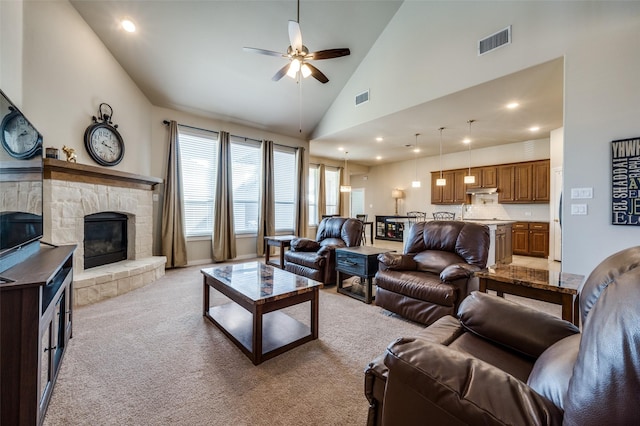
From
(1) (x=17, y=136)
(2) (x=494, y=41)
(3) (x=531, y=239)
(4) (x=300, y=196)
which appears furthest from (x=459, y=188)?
(1) (x=17, y=136)

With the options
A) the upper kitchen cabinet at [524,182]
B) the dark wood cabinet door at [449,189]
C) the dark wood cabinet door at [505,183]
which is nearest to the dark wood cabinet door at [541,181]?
the upper kitchen cabinet at [524,182]

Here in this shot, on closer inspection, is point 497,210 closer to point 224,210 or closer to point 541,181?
point 541,181

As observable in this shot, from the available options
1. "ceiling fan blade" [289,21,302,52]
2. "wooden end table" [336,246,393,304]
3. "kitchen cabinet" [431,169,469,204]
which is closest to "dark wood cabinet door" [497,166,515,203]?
"kitchen cabinet" [431,169,469,204]

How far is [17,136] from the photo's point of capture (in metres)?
1.89

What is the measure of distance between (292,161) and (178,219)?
3.12 metres

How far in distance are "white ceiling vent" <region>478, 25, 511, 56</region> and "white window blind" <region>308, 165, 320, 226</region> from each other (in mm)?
5330

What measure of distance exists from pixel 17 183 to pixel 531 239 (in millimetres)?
8448

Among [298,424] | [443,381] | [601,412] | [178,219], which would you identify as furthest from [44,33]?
[601,412]

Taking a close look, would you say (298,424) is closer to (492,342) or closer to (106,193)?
(492,342)

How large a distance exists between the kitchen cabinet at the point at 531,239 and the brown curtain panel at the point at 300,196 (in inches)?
202

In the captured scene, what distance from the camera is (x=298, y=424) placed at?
1438 mm

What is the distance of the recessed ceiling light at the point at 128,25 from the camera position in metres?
3.60

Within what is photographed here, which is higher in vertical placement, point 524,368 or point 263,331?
point 524,368

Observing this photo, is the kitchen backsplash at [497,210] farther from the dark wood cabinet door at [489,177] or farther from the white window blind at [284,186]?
the white window blind at [284,186]
